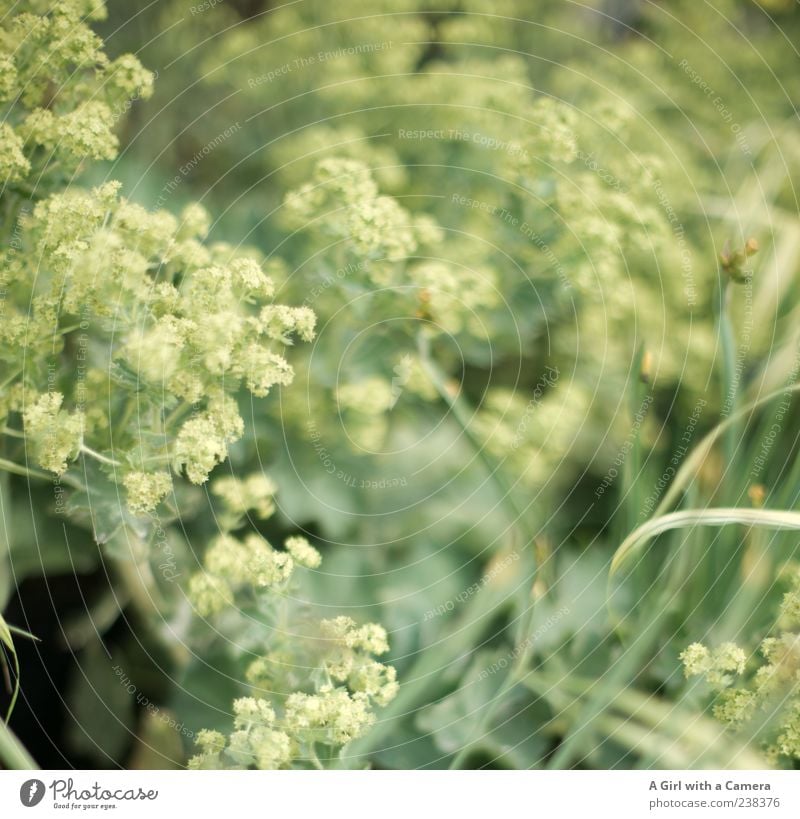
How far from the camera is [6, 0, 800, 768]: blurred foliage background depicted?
0.59 metres

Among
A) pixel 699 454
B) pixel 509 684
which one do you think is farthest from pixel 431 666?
pixel 699 454

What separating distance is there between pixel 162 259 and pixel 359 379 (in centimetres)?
19

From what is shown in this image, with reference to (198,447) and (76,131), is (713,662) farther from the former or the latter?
(76,131)

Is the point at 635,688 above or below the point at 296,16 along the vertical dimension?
below

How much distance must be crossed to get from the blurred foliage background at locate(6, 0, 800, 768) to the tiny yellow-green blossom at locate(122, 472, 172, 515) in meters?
0.08

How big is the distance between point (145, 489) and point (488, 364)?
315mm

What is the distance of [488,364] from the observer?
67 centimetres

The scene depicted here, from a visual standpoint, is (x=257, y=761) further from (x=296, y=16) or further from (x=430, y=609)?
(x=296, y=16)

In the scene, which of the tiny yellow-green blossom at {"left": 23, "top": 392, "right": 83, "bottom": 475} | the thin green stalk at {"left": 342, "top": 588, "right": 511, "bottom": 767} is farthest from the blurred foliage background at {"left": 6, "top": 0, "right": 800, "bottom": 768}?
the tiny yellow-green blossom at {"left": 23, "top": 392, "right": 83, "bottom": 475}

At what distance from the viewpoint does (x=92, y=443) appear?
1.72ft

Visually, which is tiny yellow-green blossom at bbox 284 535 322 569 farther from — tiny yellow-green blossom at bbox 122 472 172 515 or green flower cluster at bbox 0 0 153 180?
green flower cluster at bbox 0 0 153 180

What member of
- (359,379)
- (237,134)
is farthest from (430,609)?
(237,134)

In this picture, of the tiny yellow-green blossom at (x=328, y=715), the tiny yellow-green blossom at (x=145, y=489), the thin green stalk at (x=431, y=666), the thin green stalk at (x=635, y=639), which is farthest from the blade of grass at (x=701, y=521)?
the tiny yellow-green blossom at (x=145, y=489)
